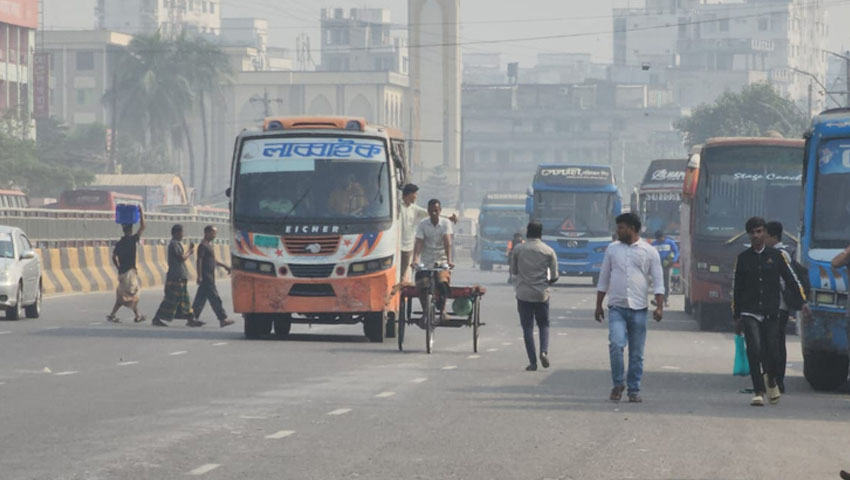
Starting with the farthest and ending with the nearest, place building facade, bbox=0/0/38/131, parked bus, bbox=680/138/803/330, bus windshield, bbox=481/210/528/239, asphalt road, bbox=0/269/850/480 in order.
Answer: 1. building facade, bbox=0/0/38/131
2. bus windshield, bbox=481/210/528/239
3. parked bus, bbox=680/138/803/330
4. asphalt road, bbox=0/269/850/480

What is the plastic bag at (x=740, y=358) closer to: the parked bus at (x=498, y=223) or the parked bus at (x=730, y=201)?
the parked bus at (x=730, y=201)

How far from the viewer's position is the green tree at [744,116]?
120 m

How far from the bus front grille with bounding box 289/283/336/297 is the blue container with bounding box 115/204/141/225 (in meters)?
6.33

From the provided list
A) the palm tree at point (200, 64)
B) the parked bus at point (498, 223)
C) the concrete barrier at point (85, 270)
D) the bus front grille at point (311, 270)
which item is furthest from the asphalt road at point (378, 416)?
the palm tree at point (200, 64)

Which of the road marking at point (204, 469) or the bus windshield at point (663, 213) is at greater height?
the bus windshield at point (663, 213)

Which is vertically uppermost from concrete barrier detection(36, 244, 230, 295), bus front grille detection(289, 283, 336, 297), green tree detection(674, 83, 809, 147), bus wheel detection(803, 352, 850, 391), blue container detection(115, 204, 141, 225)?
green tree detection(674, 83, 809, 147)

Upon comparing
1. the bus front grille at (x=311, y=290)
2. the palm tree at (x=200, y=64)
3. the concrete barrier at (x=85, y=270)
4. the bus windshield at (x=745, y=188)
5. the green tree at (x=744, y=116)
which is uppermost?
the palm tree at (x=200, y=64)

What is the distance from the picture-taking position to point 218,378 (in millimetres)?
17562

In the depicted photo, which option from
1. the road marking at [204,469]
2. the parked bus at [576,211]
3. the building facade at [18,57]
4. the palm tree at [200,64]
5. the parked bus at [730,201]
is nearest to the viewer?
the road marking at [204,469]

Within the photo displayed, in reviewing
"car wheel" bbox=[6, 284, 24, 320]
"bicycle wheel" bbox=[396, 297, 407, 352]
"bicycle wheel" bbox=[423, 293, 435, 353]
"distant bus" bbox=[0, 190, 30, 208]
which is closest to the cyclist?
"bicycle wheel" bbox=[423, 293, 435, 353]

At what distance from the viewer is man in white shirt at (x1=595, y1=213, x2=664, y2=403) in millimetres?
16000

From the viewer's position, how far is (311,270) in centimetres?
2386

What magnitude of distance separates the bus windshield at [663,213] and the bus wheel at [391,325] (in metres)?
27.2

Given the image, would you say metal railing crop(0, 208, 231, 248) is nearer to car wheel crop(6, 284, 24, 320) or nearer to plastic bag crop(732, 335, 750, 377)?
car wheel crop(6, 284, 24, 320)
